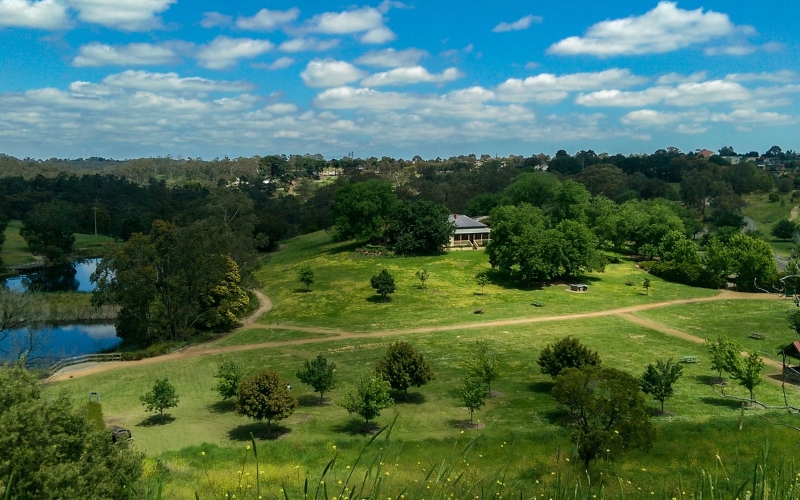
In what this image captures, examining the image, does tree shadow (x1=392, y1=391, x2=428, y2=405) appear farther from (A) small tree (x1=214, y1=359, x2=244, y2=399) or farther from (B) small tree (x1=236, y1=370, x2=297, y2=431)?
(A) small tree (x1=214, y1=359, x2=244, y2=399)

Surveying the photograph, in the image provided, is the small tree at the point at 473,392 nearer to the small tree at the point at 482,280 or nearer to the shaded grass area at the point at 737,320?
the shaded grass area at the point at 737,320

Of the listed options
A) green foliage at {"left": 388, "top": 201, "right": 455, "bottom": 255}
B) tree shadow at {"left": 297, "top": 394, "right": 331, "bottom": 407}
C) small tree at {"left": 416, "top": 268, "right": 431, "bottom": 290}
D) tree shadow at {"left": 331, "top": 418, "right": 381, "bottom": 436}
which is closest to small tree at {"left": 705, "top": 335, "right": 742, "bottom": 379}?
tree shadow at {"left": 331, "top": 418, "right": 381, "bottom": 436}

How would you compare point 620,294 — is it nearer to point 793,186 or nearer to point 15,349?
point 15,349

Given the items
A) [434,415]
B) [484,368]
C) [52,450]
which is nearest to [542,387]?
[484,368]

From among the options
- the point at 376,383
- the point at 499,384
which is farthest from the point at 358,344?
the point at 376,383

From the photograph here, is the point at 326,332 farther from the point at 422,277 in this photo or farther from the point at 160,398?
the point at 160,398

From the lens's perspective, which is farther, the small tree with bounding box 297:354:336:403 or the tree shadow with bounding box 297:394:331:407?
the tree shadow with bounding box 297:394:331:407

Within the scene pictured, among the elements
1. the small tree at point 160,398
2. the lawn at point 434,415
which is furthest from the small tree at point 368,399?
the small tree at point 160,398

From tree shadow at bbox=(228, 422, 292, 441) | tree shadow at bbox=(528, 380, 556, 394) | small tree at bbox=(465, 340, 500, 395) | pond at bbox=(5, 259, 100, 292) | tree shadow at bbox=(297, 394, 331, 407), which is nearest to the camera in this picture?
tree shadow at bbox=(228, 422, 292, 441)
